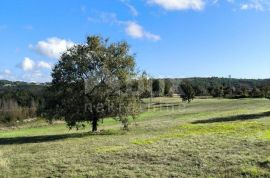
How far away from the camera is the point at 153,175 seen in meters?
22.5

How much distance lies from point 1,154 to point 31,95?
405 ft

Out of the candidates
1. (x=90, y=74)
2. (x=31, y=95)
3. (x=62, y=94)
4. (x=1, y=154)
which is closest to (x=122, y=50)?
(x=90, y=74)

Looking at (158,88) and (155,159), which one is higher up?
(158,88)

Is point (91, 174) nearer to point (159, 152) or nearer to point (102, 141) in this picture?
point (159, 152)

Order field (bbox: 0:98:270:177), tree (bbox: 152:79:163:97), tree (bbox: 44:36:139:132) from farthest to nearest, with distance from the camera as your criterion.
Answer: tree (bbox: 152:79:163:97) → tree (bbox: 44:36:139:132) → field (bbox: 0:98:270:177)

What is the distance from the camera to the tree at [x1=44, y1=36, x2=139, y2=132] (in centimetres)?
4556

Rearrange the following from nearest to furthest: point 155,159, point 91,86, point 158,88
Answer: point 155,159 → point 91,86 → point 158,88

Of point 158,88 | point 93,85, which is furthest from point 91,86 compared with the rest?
point 158,88

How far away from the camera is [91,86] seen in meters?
46.1

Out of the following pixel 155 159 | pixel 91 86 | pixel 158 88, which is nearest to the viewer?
pixel 155 159

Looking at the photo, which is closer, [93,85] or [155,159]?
[155,159]

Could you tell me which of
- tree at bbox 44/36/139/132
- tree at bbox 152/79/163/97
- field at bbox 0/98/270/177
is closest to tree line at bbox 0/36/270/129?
tree at bbox 44/36/139/132

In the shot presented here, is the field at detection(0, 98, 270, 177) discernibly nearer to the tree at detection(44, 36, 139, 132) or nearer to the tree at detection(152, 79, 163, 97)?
the tree at detection(44, 36, 139, 132)

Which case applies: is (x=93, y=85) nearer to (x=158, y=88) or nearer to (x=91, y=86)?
(x=91, y=86)
